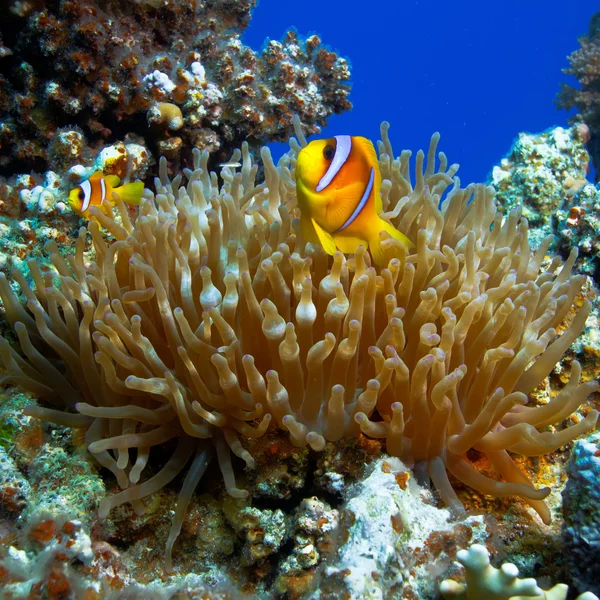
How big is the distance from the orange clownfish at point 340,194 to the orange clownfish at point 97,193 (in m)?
1.27

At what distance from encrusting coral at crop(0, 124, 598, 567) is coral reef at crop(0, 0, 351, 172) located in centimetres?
179

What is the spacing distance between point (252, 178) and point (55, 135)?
1.74 meters

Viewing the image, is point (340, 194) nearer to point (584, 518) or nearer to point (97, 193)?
point (584, 518)

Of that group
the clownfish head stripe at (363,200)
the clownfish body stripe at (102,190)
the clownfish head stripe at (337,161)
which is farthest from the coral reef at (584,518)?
the clownfish body stripe at (102,190)

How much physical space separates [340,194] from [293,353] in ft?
2.20

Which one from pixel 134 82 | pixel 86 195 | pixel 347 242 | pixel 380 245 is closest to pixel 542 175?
pixel 380 245

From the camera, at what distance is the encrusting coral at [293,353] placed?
6.07ft

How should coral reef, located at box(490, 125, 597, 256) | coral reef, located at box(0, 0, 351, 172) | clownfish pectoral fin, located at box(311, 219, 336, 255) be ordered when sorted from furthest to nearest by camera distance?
coral reef, located at box(490, 125, 597, 256) < coral reef, located at box(0, 0, 351, 172) < clownfish pectoral fin, located at box(311, 219, 336, 255)

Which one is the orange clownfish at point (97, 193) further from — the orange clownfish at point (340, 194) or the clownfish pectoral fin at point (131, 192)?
the orange clownfish at point (340, 194)

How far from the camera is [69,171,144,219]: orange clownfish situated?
9.64ft

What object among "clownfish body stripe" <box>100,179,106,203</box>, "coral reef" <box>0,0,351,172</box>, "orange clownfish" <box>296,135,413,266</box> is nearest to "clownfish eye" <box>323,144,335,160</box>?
"orange clownfish" <box>296,135,413,266</box>

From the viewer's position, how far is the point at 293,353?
6.01ft

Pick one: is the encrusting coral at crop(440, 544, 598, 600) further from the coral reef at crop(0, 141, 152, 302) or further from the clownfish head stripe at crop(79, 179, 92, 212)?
the clownfish head stripe at crop(79, 179, 92, 212)

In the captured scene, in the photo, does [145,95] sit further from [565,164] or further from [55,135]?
[565,164]
